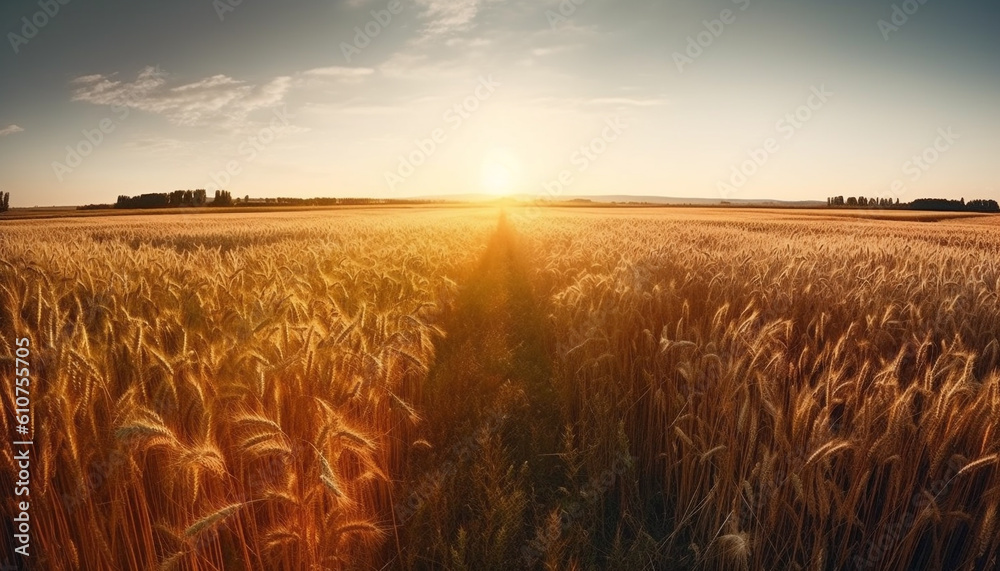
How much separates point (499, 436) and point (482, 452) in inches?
9.5

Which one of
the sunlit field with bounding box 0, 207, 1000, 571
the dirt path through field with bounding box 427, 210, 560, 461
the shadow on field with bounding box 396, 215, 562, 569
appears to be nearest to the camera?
the sunlit field with bounding box 0, 207, 1000, 571

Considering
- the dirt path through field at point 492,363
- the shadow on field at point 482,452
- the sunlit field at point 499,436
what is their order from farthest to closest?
the dirt path through field at point 492,363 → the shadow on field at point 482,452 → the sunlit field at point 499,436

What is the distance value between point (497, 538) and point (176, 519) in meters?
1.50

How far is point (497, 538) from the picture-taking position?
2328 mm

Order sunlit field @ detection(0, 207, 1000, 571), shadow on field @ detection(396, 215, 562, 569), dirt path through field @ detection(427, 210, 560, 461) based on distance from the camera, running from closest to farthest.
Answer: sunlit field @ detection(0, 207, 1000, 571)
shadow on field @ detection(396, 215, 562, 569)
dirt path through field @ detection(427, 210, 560, 461)

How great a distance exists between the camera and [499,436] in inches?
121

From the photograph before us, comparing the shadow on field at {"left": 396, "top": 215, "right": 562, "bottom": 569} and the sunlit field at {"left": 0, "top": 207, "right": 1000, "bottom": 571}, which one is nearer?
the sunlit field at {"left": 0, "top": 207, "right": 1000, "bottom": 571}

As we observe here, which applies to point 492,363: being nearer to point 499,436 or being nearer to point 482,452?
point 482,452

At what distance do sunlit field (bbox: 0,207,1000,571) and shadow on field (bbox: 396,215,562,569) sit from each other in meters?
0.03

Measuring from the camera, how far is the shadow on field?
2525 millimetres

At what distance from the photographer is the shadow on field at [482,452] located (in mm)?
2525

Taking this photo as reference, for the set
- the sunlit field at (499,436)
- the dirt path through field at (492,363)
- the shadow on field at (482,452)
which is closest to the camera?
the sunlit field at (499,436)

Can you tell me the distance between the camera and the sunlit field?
194 centimetres

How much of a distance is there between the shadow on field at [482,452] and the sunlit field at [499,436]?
26 mm
